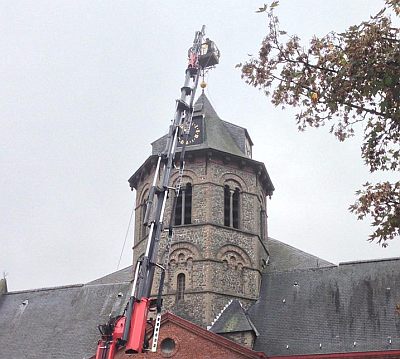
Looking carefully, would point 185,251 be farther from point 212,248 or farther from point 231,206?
point 231,206

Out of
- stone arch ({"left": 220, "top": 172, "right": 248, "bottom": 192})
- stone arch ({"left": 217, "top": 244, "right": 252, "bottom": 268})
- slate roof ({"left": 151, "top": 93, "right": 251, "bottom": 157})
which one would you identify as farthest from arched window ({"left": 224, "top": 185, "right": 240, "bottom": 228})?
slate roof ({"left": 151, "top": 93, "right": 251, "bottom": 157})

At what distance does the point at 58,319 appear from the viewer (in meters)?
31.3

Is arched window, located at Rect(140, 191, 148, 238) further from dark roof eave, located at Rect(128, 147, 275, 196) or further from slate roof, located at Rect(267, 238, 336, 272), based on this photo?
slate roof, located at Rect(267, 238, 336, 272)

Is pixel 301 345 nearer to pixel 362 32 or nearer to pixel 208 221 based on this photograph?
pixel 208 221

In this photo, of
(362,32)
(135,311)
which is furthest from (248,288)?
(362,32)

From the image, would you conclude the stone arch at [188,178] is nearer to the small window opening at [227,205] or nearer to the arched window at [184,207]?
the arched window at [184,207]

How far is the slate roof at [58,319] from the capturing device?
2898 centimetres

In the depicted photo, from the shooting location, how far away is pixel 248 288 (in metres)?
27.9

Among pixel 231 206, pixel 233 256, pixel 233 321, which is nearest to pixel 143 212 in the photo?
pixel 231 206

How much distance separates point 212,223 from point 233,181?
2.74m

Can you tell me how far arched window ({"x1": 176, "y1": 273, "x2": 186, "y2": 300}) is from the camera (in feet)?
88.6

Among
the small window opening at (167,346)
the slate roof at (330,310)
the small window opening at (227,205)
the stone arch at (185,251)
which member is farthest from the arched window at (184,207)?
the small window opening at (167,346)

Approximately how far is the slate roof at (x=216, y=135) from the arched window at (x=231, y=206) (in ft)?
6.12

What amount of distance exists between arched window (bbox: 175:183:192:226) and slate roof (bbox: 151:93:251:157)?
1.99 metres
